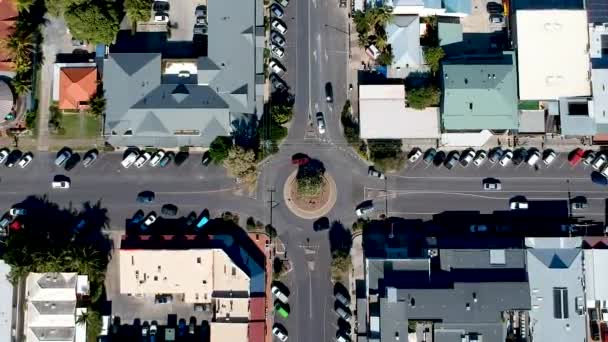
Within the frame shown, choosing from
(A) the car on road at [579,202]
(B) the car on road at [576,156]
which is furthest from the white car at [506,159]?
(A) the car on road at [579,202]

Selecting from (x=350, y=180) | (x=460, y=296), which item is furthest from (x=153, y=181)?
(x=460, y=296)

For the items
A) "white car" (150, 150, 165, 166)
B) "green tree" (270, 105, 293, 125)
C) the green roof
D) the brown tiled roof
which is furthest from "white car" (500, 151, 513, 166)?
the brown tiled roof

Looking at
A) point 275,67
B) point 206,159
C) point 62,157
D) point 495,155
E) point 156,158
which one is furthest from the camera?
point 275,67

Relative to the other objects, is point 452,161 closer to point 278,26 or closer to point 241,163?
point 241,163

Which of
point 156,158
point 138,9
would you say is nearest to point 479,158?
point 156,158

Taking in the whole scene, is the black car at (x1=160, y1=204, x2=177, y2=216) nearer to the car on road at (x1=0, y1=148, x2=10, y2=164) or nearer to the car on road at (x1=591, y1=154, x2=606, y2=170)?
the car on road at (x1=0, y1=148, x2=10, y2=164)

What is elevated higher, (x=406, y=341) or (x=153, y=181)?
(x=153, y=181)

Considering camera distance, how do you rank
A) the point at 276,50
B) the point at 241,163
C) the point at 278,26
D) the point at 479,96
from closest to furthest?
1. the point at 241,163
2. the point at 479,96
3. the point at 276,50
4. the point at 278,26

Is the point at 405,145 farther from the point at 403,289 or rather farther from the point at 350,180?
the point at 403,289
